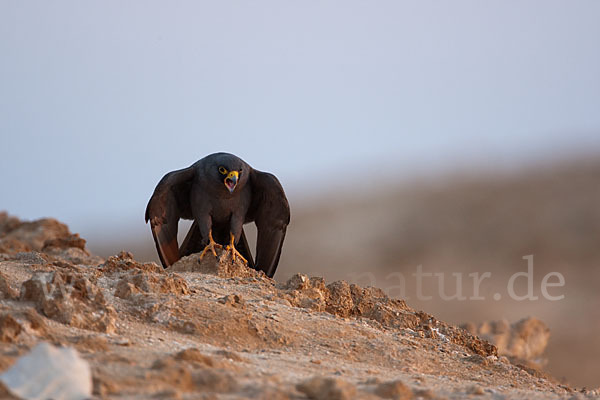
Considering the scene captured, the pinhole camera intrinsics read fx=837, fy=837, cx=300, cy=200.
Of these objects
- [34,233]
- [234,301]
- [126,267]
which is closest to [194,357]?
[234,301]

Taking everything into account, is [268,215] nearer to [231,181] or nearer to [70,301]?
[231,181]

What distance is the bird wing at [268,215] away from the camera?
8.55 meters

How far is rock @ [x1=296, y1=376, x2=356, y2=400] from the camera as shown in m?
3.66

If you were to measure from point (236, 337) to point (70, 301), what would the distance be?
1.02m

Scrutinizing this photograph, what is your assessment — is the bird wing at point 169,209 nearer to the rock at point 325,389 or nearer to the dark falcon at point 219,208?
the dark falcon at point 219,208

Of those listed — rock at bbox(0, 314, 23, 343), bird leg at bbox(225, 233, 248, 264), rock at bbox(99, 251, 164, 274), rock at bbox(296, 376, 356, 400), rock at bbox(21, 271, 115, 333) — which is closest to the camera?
rock at bbox(296, 376, 356, 400)

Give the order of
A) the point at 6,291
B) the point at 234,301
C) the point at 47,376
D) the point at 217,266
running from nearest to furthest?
1. the point at 47,376
2. the point at 6,291
3. the point at 234,301
4. the point at 217,266

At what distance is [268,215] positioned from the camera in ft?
28.8

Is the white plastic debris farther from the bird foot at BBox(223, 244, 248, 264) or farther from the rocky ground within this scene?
the bird foot at BBox(223, 244, 248, 264)

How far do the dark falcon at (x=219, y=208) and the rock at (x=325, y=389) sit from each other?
13.0ft

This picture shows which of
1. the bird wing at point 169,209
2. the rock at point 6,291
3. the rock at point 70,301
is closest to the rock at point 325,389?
the rock at point 70,301

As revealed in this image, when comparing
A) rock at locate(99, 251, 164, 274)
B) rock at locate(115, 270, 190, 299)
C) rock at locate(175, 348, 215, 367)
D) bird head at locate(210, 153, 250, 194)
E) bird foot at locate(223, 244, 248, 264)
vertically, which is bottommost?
rock at locate(175, 348, 215, 367)

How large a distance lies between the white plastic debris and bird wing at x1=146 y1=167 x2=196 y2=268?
4.96 metres

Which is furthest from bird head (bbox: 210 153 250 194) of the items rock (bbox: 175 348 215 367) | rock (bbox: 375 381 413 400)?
rock (bbox: 375 381 413 400)
